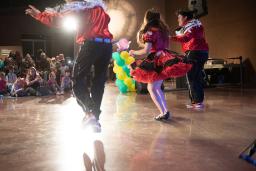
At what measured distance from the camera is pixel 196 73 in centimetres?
579

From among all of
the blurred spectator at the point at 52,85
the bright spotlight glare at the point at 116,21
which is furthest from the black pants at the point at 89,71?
the bright spotlight glare at the point at 116,21

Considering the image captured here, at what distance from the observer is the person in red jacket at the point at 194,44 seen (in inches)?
220

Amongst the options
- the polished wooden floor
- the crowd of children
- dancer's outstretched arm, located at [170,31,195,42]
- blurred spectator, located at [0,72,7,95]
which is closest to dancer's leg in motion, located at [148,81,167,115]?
the polished wooden floor

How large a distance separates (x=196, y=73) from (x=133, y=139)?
8.66ft

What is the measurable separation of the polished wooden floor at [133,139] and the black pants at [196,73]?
1.35ft

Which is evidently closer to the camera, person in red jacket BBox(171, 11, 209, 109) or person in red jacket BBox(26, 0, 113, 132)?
person in red jacket BBox(26, 0, 113, 132)

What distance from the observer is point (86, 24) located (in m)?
3.47

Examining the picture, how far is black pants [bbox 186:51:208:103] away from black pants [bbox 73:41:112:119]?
242 cm

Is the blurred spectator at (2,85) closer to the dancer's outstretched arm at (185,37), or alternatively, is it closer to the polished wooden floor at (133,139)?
the polished wooden floor at (133,139)

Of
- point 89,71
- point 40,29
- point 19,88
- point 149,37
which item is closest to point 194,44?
point 149,37

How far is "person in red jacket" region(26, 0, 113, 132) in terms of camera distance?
340 centimetres

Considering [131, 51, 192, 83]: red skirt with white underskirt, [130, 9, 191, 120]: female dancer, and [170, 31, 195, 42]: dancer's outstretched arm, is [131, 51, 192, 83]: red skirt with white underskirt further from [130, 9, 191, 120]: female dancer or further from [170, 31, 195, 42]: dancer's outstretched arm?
[170, 31, 195, 42]: dancer's outstretched arm

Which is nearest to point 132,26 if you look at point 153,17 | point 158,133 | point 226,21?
point 226,21

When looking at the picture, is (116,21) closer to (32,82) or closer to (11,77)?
(11,77)
